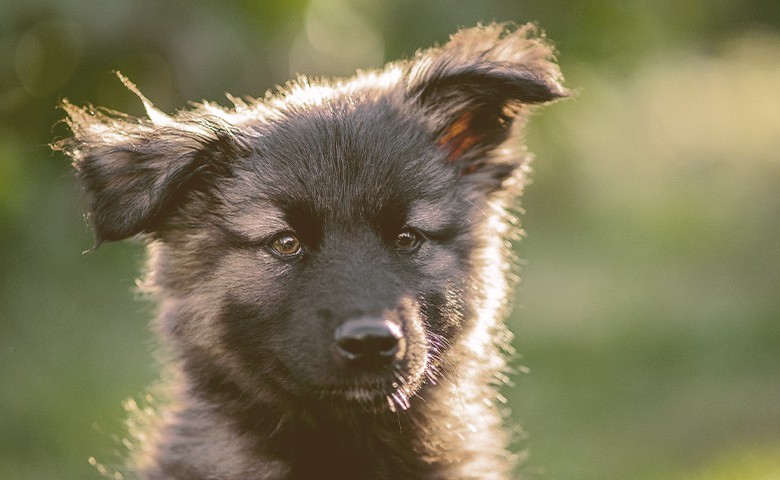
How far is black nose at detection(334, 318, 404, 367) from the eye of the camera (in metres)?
3.55

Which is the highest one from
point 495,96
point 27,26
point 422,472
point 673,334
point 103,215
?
point 673,334

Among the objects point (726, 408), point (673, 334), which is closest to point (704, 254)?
point (673, 334)

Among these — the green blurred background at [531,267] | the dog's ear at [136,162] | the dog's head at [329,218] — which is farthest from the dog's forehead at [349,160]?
the green blurred background at [531,267]

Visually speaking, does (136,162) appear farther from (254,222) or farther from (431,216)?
(431,216)

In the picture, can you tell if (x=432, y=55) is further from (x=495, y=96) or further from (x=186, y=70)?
(x=186, y=70)

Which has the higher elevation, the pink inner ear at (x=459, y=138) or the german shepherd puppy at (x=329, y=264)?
the pink inner ear at (x=459, y=138)

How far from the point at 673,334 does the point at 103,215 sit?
18.5 feet

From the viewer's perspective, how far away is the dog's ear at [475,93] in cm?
423

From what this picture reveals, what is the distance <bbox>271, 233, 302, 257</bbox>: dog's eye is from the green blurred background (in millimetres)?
1461

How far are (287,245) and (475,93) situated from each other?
1042mm

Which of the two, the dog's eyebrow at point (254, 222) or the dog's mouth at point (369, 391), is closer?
the dog's mouth at point (369, 391)

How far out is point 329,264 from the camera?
12.6 ft

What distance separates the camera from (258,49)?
A: 21.9 ft

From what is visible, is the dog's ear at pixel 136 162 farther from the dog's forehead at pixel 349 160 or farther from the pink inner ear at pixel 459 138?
the pink inner ear at pixel 459 138
